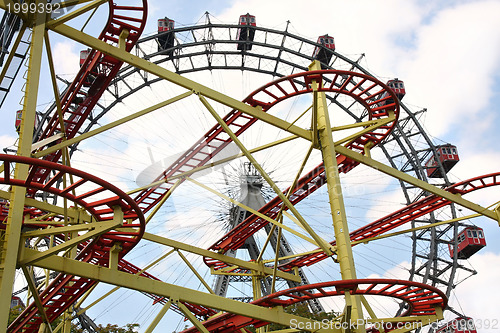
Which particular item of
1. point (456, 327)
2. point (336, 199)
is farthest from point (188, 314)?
point (456, 327)

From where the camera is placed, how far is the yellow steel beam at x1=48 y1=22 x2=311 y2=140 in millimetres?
13070

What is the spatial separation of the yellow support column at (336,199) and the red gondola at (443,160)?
75.5 ft

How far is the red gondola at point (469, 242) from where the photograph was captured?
35031 mm

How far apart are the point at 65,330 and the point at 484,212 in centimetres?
1450

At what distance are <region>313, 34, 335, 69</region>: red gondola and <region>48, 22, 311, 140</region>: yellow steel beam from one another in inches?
869

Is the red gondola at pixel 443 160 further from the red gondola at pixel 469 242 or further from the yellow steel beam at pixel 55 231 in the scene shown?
the yellow steel beam at pixel 55 231

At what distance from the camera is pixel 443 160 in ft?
121

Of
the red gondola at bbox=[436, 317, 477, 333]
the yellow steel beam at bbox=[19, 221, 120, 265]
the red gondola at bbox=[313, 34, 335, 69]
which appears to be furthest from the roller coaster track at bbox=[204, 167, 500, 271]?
the red gondola at bbox=[313, 34, 335, 69]

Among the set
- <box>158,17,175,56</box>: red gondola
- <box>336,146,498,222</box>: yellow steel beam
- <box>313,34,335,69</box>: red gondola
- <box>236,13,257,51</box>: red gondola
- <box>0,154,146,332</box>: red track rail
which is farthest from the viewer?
<box>313,34,335,69</box>: red gondola

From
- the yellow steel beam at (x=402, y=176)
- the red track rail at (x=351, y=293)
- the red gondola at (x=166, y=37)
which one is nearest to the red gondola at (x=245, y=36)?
the red gondola at (x=166, y=37)

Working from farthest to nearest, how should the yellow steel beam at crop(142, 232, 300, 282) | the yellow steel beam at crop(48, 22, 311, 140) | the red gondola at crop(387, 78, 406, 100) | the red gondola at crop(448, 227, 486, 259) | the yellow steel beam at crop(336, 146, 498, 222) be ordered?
the red gondola at crop(387, 78, 406, 100), the red gondola at crop(448, 227, 486, 259), the yellow steel beam at crop(142, 232, 300, 282), the yellow steel beam at crop(336, 146, 498, 222), the yellow steel beam at crop(48, 22, 311, 140)

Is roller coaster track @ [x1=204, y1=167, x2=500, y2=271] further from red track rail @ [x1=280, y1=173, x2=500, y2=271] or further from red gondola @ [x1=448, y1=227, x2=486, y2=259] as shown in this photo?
red gondola @ [x1=448, y1=227, x2=486, y2=259]

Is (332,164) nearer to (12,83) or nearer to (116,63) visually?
(116,63)

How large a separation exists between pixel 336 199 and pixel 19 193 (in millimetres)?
7466
